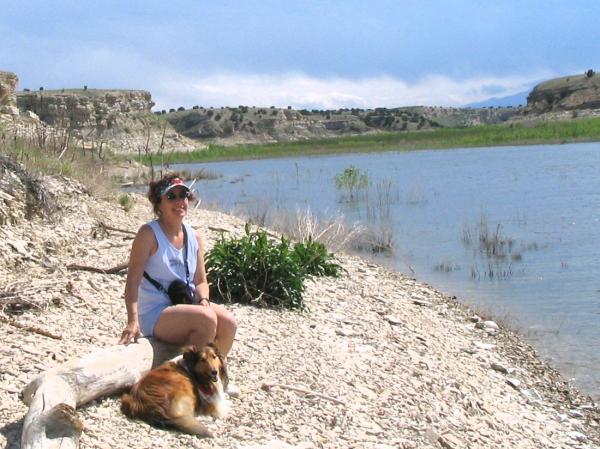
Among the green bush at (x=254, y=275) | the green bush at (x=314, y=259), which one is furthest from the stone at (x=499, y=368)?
the green bush at (x=314, y=259)

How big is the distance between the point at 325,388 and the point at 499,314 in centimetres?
573

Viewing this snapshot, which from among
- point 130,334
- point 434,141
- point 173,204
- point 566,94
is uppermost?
point 566,94

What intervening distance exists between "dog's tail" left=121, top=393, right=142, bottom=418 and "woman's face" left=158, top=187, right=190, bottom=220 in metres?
1.40

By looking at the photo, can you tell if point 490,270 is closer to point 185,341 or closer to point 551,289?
point 551,289

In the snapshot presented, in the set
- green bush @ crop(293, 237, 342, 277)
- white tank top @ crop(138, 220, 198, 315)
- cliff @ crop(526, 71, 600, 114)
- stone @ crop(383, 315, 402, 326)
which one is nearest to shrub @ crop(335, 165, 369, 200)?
green bush @ crop(293, 237, 342, 277)

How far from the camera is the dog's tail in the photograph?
5.30 metres

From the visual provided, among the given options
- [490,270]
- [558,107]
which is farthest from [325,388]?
[558,107]

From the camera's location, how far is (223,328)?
6262 mm

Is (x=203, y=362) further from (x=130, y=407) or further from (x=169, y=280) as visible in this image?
(x=169, y=280)

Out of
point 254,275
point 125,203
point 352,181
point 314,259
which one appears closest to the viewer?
point 254,275

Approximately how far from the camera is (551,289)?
13.4m

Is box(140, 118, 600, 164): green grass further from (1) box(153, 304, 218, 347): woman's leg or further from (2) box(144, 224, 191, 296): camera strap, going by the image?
(1) box(153, 304, 218, 347): woman's leg

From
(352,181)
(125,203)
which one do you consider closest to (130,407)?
(125,203)

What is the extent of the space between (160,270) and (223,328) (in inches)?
24.5
